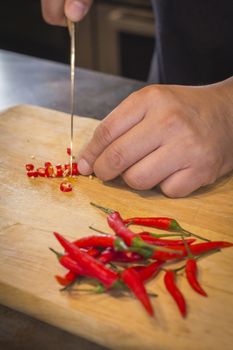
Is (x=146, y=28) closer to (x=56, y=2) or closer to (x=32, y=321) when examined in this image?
(x=56, y=2)

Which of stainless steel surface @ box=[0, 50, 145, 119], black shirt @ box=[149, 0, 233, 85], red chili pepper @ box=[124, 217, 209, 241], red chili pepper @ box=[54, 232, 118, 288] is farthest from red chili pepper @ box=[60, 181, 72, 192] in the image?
black shirt @ box=[149, 0, 233, 85]

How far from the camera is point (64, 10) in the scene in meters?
1.40

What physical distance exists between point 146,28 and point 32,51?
94 cm

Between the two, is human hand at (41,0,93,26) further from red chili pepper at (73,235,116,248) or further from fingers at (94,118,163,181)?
red chili pepper at (73,235,116,248)

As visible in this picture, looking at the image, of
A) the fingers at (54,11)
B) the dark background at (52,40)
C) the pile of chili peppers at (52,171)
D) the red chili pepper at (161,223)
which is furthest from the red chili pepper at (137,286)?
the dark background at (52,40)

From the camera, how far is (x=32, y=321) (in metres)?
1.07

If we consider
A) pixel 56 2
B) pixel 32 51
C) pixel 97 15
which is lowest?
pixel 32 51

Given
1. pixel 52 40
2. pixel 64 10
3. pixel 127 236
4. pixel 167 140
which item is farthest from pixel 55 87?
pixel 52 40

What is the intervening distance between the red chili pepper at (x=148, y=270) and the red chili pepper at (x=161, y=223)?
0.14 meters

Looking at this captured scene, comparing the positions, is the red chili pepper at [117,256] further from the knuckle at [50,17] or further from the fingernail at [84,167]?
the knuckle at [50,17]

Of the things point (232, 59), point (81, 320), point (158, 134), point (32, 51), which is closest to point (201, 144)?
point (158, 134)

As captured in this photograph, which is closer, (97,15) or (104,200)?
(104,200)

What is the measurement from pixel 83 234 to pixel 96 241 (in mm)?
100

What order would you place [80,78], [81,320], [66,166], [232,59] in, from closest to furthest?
[81,320] < [66,166] < [232,59] < [80,78]
